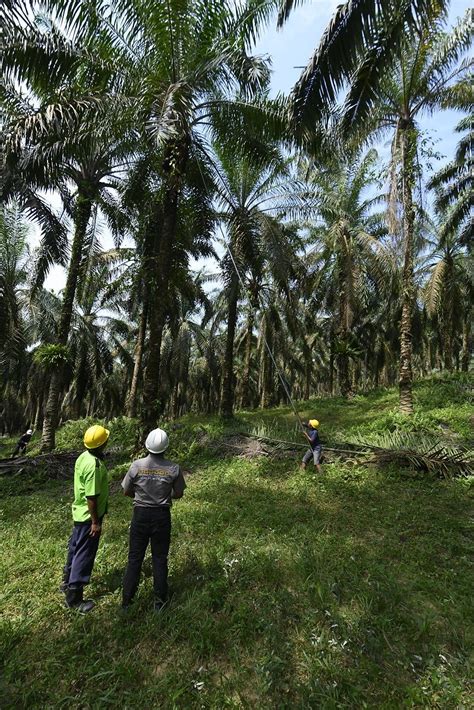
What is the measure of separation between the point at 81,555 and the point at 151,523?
850 millimetres

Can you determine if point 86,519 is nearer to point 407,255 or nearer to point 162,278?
point 162,278

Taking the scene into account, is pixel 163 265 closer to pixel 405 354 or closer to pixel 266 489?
pixel 266 489

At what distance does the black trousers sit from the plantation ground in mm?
212

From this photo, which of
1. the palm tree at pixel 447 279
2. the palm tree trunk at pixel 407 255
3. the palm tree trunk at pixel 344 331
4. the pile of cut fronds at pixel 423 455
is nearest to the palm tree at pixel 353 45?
the palm tree trunk at pixel 407 255

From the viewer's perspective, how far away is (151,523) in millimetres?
3646

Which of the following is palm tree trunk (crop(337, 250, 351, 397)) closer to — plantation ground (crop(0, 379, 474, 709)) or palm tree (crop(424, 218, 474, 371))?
palm tree (crop(424, 218, 474, 371))

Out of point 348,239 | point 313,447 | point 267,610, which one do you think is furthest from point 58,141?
point 348,239

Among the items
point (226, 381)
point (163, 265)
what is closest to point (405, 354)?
point (226, 381)

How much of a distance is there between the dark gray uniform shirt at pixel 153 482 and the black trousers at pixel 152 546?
0.28 feet

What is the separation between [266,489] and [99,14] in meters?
10.8

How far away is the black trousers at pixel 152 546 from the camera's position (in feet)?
11.9

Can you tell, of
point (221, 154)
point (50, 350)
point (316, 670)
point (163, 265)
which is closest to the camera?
point (316, 670)

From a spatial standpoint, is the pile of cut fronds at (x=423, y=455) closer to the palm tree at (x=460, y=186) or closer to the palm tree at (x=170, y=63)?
the palm tree at (x=170, y=63)

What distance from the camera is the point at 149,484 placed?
3.72 m
